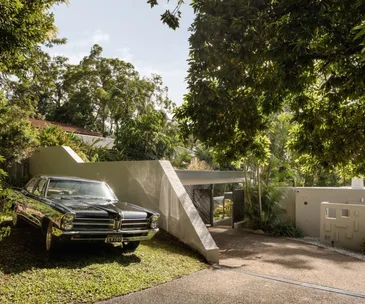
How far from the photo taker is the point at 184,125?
24.1ft

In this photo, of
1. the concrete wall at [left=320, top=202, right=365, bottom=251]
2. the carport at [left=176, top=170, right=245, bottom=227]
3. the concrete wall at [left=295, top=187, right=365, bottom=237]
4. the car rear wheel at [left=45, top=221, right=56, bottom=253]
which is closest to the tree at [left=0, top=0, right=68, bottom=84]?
the car rear wheel at [left=45, top=221, right=56, bottom=253]

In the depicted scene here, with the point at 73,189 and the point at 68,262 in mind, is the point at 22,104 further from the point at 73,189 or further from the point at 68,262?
the point at 68,262

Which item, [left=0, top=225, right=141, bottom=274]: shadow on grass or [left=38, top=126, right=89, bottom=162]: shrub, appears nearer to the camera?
[left=0, top=225, right=141, bottom=274]: shadow on grass

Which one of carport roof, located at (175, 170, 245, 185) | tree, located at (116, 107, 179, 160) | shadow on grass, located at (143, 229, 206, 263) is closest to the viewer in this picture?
shadow on grass, located at (143, 229, 206, 263)

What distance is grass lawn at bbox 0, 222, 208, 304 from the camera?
15.4 feet

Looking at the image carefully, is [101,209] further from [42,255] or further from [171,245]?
[171,245]

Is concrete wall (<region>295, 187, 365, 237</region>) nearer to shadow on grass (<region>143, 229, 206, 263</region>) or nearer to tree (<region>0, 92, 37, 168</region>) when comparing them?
shadow on grass (<region>143, 229, 206, 263</region>)

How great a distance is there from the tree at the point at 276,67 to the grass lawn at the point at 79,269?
8.80 ft

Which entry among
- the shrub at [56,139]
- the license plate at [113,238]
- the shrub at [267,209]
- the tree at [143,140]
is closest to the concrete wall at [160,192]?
the license plate at [113,238]

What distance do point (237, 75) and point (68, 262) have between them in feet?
14.7

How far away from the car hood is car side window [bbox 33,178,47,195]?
768mm

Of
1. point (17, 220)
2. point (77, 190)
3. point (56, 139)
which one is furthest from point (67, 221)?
point (56, 139)

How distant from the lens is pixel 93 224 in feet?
19.4

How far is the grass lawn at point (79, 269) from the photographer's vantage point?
468 cm
